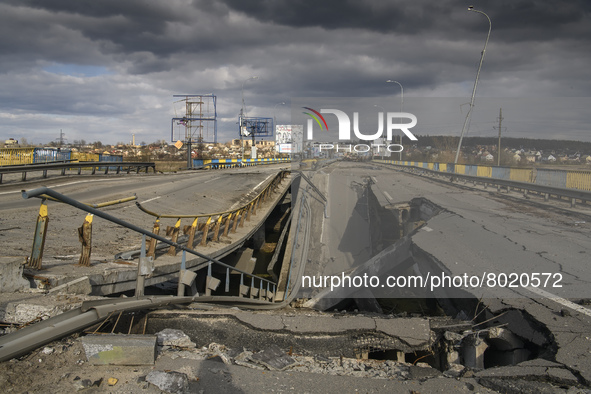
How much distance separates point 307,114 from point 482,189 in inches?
120

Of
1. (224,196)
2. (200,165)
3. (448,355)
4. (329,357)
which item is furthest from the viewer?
(200,165)

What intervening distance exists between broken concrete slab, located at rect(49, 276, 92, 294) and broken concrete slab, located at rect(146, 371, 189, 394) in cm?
239

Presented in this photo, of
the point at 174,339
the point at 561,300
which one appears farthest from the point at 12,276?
the point at 561,300

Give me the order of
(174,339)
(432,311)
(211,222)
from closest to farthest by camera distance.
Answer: (174,339) < (432,311) < (211,222)

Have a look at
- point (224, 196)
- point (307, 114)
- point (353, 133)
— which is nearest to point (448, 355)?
point (353, 133)

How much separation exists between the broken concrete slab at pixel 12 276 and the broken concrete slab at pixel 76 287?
0.36m

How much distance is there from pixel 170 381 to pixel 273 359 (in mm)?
1137

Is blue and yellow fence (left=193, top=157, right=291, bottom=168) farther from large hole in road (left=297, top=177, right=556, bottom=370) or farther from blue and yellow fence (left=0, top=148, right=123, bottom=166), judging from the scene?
large hole in road (left=297, top=177, right=556, bottom=370)

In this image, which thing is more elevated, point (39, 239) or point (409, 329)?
point (39, 239)

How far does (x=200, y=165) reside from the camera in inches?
2136

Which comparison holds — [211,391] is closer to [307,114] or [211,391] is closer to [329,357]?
[329,357]

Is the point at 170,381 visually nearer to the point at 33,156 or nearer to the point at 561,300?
the point at 561,300

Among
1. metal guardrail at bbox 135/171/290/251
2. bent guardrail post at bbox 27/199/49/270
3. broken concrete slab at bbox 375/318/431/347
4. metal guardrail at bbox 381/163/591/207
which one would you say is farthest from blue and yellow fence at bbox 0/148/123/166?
broken concrete slab at bbox 375/318/431/347

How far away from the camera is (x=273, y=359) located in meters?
4.30
